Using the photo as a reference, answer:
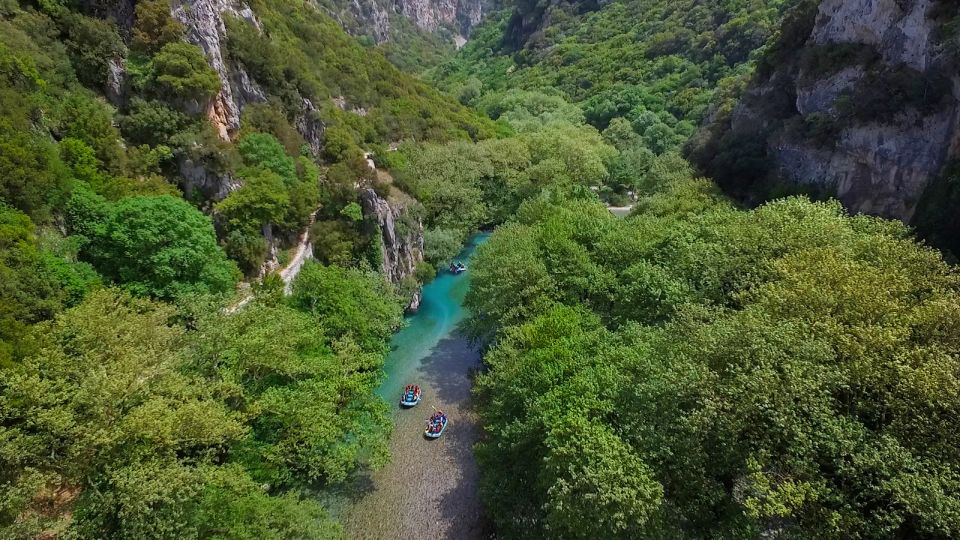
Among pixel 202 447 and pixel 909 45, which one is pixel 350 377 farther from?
pixel 909 45

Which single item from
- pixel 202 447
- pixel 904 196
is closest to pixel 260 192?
pixel 202 447

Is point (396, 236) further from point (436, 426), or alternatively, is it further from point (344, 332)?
point (436, 426)

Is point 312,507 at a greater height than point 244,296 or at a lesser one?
lesser

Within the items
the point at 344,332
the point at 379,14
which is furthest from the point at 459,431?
the point at 379,14

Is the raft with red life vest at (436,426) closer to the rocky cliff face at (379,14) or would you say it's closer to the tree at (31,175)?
the tree at (31,175)

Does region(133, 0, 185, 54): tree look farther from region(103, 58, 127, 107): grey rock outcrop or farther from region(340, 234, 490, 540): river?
region(340, 234, 490, 540): river

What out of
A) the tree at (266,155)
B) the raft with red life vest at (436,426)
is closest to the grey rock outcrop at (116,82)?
the tree at (266,155)

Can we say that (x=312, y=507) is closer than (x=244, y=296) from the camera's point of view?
Yes
